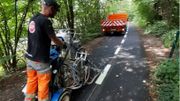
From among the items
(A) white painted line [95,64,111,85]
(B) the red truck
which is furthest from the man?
(B) the red truck

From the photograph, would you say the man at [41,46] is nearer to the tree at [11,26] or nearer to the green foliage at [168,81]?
the green foliage at [168,81]

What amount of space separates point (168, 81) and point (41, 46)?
10.9 ft

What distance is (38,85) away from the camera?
4926 mm

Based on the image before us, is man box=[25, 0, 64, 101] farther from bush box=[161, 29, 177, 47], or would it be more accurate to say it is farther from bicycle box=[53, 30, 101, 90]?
bush box=[161, 29, 177, 47]

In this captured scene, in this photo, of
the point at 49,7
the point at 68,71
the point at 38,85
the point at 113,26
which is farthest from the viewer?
the point at 113,26

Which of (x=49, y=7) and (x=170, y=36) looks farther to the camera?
(x=170, y=36)

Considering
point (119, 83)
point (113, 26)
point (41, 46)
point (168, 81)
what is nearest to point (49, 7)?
point (41, 46)

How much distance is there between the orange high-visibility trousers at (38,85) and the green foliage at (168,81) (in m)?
2.43

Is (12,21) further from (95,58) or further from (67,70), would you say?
(67,70)

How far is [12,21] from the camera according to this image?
10078mm

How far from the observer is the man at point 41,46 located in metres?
4.69

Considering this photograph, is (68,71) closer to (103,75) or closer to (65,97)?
(65,97)

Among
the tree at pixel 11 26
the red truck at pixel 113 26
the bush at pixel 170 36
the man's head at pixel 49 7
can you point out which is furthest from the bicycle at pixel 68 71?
the red truck at pixel 113 26

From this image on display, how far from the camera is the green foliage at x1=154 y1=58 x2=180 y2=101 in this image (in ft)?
17.3
